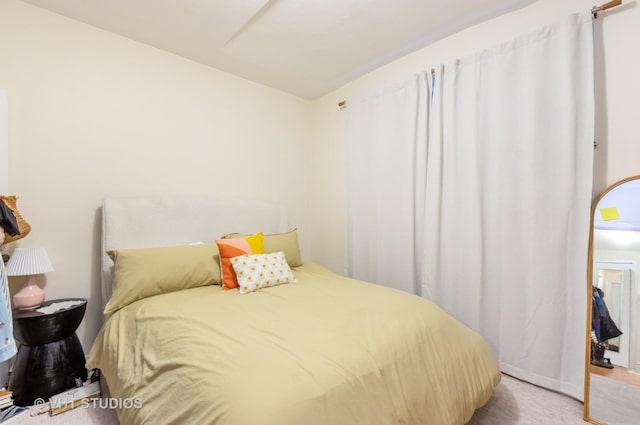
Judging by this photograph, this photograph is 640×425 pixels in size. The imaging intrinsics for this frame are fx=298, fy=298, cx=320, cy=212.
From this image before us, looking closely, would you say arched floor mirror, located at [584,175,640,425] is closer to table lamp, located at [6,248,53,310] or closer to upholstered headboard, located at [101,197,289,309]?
upholstered headboard, located at [101,197,289,309]

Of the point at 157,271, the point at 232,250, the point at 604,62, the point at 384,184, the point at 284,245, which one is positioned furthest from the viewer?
the point at 384,184

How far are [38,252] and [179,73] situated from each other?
68.7 inches

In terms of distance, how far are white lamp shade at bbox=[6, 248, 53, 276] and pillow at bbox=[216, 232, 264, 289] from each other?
1.02 m

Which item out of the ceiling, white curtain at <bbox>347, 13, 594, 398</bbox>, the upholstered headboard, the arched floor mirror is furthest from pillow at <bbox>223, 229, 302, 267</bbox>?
the arched floor mirror

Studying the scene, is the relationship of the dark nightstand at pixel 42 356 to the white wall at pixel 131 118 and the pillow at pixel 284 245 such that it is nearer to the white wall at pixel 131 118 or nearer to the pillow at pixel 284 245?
the white wall at pixel 131 118

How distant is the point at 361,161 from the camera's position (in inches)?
117

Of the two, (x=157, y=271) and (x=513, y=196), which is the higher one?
(x=513, y=196)

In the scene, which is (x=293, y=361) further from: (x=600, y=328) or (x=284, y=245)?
(x=600, y=328)

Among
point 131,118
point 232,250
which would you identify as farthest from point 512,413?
point 131,118

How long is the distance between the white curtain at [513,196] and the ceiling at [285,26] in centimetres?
33

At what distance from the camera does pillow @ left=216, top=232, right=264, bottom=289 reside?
215cm

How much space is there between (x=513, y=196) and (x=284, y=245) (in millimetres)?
1782

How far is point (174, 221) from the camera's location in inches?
97.0

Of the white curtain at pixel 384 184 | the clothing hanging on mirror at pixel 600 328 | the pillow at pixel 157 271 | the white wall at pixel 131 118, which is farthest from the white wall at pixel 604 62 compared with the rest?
the pillow at pixel 157 271
